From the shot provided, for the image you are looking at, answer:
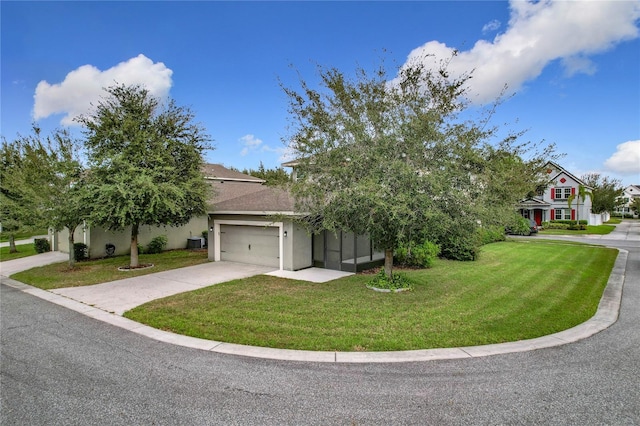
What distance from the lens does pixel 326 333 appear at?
20.3 ft

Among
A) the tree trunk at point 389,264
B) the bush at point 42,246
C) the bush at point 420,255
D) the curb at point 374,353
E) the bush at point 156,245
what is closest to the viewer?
the curb at point 374,353

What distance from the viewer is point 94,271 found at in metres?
12.8

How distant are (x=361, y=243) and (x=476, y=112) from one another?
6546 millimetres

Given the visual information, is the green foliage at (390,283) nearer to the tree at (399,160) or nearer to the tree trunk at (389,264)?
the tree trunk at (389,264)

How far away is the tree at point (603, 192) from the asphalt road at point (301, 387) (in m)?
47.1

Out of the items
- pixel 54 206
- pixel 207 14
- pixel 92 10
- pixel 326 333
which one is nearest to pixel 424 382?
pixel 326 333

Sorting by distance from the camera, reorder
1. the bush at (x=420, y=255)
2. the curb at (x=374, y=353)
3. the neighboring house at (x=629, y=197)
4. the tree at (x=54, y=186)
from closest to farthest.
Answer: the curb at (x=374, y=353) < the tree at (x=54, y=186) < the bush at (x=420, y=255) < the neighboring house at (x=629, y=197)

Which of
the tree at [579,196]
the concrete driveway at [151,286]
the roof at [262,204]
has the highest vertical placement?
the tree at [579,196]

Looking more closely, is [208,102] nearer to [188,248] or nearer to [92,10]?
[92,10]

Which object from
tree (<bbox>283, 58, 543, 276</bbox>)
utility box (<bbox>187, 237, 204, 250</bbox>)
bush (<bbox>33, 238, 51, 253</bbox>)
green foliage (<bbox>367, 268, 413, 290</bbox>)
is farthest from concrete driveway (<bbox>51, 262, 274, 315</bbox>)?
bush (<bbox>33, 238, 51, 253</bbox>)

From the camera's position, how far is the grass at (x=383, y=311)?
6.00 meters

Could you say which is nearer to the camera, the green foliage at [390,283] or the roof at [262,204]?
the green foliage at [390,283]

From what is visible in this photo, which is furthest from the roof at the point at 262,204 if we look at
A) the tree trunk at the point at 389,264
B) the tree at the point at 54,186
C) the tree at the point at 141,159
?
the tree at the point at 54,186

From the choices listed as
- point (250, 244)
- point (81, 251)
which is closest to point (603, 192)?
point (250, 244)
